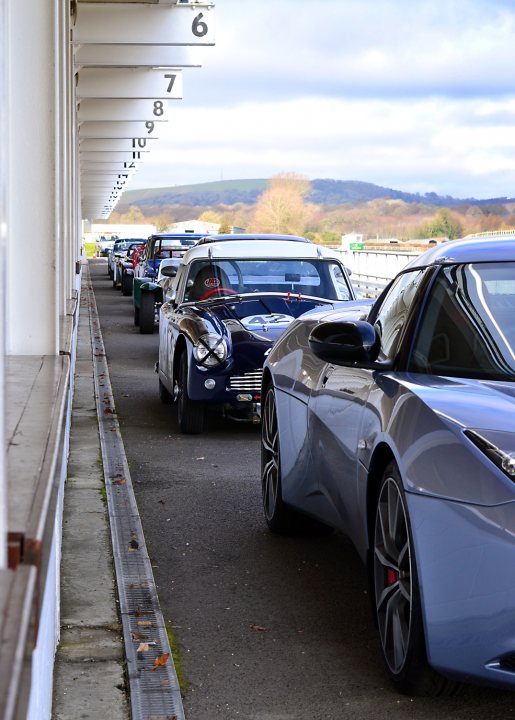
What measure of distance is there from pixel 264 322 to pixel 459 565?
6.90 m

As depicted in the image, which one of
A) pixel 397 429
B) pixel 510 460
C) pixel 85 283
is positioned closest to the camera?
pixel 510 460

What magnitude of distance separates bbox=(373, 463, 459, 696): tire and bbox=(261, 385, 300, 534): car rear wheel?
186 cm

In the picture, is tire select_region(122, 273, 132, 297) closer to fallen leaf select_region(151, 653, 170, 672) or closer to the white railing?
the white railing

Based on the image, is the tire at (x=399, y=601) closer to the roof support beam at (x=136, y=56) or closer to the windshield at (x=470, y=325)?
the windshield at (x=470, y=325)

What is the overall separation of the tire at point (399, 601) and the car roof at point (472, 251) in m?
1.06

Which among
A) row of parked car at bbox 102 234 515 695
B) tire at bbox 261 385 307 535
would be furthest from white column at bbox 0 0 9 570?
tire at bbox 261 385 307 535

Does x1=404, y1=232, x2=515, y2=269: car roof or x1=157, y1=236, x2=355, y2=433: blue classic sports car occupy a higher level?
x1=404, y1=232, x2=515, y2=269: car roof

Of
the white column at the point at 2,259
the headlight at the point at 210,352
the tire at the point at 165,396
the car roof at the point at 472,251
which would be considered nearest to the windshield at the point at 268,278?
the tire at the point at 165,396

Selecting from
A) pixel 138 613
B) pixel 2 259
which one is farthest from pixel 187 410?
pixel 2 259

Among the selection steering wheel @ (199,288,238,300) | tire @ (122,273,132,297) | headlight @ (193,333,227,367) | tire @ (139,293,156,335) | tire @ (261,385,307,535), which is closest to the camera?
tire @ (261,385,307,535)

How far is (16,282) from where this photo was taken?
5.92m

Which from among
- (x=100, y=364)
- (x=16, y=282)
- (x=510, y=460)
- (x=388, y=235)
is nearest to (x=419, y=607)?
(x=510, y=460)

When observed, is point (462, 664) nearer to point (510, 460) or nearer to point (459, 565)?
point (459, 565)

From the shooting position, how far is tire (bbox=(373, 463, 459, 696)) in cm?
409
